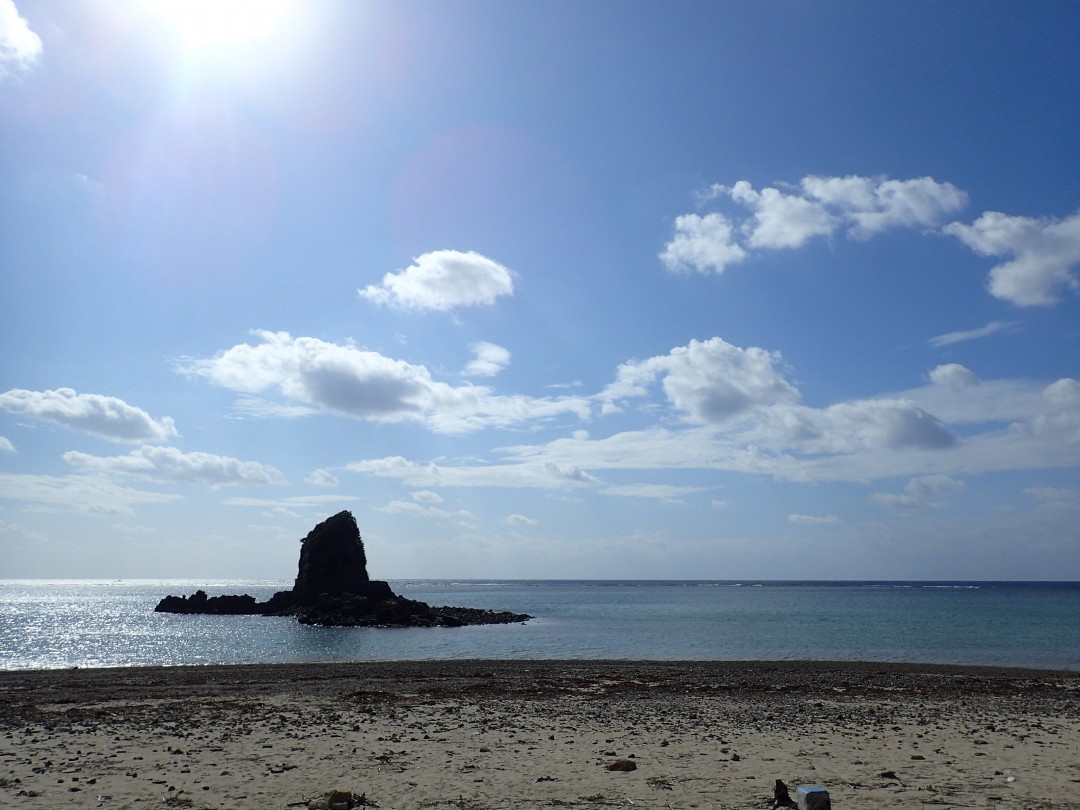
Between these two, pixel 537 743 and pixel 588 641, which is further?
pixel 588 641

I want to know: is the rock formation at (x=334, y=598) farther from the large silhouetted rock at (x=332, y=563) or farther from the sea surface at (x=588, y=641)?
the sea surface at (x=588, y=641)

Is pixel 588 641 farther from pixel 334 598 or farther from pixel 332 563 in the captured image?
pixel 332 563

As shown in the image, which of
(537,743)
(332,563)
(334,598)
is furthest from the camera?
(332,563)

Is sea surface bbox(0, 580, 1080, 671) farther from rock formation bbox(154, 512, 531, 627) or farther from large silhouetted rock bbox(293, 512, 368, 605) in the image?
large silhouetted rock bbox(293, 512, 368, 605)

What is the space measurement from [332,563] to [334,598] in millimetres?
18016

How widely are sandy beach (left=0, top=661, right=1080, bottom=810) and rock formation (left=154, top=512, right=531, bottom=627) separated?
2886 inches

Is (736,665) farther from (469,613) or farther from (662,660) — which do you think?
(469,613)

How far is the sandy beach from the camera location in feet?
45.1

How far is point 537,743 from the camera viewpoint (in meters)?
18.5

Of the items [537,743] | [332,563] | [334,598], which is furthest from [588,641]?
[332,563]

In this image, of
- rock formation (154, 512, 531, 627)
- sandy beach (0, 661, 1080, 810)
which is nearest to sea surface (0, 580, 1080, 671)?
rock formation (154, 512, 531, 627)

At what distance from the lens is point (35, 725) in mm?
21000

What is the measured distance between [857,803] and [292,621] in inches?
4172

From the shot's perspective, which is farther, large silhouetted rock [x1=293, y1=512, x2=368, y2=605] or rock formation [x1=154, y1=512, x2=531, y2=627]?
large silhouetted rock [x1=293, y1=512, x2=368, y2=605]
